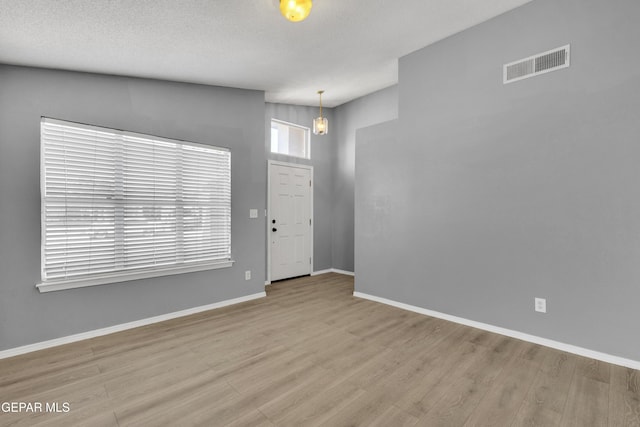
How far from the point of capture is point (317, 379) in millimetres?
2180

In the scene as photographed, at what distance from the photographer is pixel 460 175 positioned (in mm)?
3303

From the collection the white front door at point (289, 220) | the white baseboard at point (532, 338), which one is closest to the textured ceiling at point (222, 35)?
the white front door at point (289, 220)

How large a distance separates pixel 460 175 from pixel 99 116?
3947 mm

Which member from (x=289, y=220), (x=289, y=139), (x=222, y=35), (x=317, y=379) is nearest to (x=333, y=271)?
(x=289, y=220)

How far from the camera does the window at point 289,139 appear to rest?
532 centimetres

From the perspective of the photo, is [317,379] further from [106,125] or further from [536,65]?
[536,65]

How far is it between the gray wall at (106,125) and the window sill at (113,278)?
0.06m

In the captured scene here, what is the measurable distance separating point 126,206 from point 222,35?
6.74ft

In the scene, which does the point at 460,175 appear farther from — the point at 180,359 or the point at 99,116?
the point at 99,116

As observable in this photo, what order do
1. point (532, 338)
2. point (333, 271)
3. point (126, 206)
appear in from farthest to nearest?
point (333, 271), point (126, 206), point (532, 338)

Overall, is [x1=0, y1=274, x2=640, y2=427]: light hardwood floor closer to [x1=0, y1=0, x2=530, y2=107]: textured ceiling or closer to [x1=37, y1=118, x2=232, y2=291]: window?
[x1=37, y1=118, x2=232, y2=291]: window

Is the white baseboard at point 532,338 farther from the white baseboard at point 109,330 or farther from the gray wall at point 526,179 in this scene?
the white baseboard at point 109,330

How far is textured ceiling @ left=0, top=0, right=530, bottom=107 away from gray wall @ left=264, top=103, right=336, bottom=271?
1753 millimetres

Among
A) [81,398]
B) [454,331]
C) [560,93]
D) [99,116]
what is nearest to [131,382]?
[81,398]
